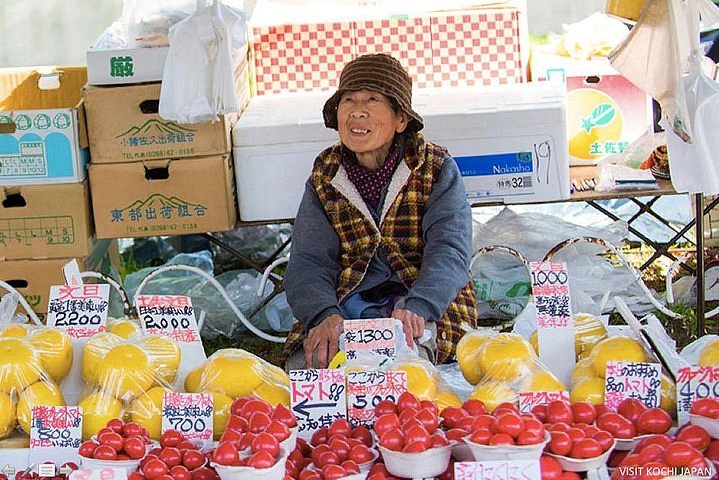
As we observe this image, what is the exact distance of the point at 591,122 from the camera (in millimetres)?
4555

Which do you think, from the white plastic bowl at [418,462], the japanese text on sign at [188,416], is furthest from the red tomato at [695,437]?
the japanese text on sign at [188,416]

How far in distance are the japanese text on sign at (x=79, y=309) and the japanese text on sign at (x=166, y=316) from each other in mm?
91

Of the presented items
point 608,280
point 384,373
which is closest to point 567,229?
point 608,280

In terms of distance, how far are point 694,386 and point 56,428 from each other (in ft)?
4.17

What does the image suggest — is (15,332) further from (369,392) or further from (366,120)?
(366,120)

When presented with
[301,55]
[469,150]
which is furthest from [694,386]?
[301,55]

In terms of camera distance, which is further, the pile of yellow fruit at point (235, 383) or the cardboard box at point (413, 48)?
the cardboard box at point (413, 48)

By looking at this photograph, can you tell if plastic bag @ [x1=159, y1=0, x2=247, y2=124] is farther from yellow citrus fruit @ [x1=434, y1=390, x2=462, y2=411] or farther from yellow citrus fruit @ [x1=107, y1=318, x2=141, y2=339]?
yellow citrus fruit @ [x1=434, y1=390, x2=462, y2=411]

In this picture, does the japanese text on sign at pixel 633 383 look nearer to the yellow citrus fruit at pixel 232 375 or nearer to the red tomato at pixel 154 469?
the yellow citrus fruit at pixel 232 375

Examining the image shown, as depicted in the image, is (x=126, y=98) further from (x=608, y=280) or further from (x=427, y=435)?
(x=427, y=435)

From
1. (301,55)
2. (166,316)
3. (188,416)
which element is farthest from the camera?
(301,55)

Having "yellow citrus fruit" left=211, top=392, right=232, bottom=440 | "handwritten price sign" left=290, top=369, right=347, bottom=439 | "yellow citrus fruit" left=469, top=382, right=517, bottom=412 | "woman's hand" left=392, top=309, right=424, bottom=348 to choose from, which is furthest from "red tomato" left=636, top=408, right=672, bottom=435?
"woman's hand" left=392, top=309, right=424, bottom=348

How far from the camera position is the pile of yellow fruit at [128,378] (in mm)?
2297

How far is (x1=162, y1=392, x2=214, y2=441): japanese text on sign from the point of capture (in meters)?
2.22
